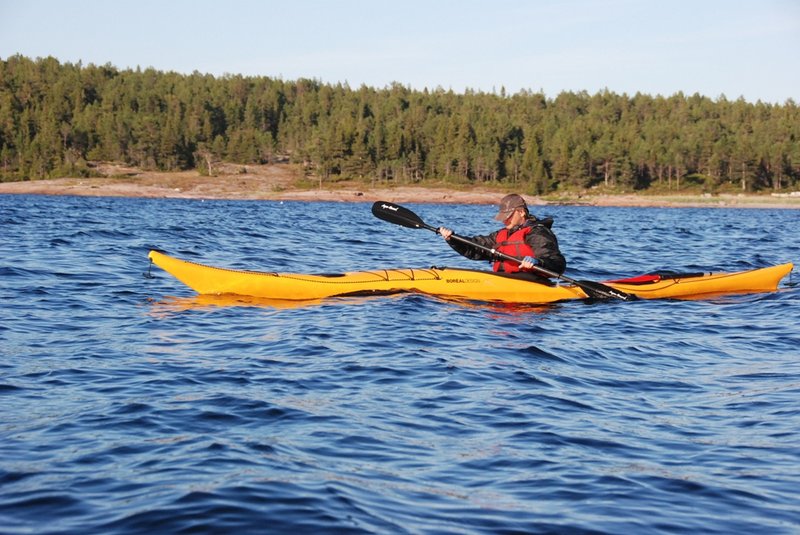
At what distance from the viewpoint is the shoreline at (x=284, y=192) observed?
8062cm

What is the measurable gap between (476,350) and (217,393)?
8.79 ft

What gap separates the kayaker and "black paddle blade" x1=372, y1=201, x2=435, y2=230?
88 cm

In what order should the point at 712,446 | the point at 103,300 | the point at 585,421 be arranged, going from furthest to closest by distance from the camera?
the point at 103,300
the point at 585,421
the point at 712,446

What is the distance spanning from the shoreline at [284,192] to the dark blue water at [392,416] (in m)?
70.7

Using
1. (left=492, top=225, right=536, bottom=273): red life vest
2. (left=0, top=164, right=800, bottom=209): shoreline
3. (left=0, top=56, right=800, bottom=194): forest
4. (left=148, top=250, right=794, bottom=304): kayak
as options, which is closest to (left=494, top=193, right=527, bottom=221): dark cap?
(left=492, top=225, right=536, bottom=273): red life vest

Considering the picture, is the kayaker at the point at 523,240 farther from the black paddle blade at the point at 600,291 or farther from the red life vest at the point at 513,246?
the black paddle blade at the point at 600,291

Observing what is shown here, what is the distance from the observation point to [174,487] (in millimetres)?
4406

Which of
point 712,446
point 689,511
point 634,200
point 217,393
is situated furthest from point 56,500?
point 634,200

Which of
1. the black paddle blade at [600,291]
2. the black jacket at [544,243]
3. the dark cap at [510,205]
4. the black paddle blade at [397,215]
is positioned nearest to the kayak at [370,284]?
the black paddle blade at [600,291]

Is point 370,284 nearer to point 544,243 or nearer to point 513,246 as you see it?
point 513,246

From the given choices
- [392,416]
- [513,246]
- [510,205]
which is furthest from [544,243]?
[392,416]

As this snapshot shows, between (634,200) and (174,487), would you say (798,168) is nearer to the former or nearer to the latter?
(634,200)

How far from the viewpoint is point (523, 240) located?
11562 millimetres

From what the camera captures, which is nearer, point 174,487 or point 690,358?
point 174,487
